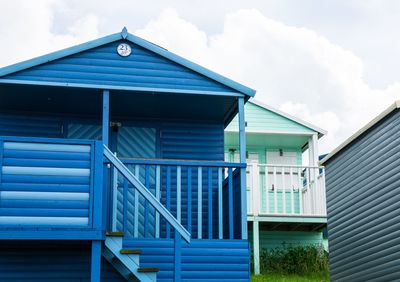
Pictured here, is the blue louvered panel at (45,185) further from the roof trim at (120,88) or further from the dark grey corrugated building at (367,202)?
the dark grey corrugated building at (367,202)

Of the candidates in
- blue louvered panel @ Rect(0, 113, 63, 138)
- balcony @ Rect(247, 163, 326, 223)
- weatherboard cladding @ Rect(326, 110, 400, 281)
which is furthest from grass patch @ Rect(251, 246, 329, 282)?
blue louvered panel @ Rect(0, 113, 63, 138)

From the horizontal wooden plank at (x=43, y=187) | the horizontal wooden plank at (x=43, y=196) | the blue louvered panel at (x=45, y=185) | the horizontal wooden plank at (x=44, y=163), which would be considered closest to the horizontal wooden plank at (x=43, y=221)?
the blue louvered panel at (x=45, y=185)

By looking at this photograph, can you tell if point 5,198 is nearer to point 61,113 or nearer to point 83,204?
point 83,204

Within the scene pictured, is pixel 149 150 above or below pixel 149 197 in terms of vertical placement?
above

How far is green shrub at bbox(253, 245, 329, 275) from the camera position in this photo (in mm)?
18312

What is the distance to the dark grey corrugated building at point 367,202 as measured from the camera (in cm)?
1312

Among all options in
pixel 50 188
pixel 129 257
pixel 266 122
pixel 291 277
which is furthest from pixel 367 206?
pixel 266 122

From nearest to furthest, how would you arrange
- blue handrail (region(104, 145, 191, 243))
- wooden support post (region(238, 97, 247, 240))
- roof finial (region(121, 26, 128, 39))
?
1. blue handrail (region(104, 145, 191, 243))
2. wooden support post (region(238, 97, 247, 240))
3. roof finial (region(121, 26, 128, 39))

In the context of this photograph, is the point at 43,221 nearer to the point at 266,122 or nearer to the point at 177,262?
the point at 177,262

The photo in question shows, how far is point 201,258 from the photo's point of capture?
1186 centimetres

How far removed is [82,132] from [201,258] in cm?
350

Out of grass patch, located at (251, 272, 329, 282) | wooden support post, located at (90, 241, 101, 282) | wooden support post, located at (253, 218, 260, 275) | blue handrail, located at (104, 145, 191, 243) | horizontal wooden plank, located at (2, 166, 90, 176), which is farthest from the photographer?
wooden support post, located at (253, 218, 260, 275)

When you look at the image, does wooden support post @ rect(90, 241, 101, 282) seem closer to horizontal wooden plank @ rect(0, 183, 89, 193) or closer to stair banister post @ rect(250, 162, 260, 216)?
horizontal wooden plank @ rect(0, 183, 89, 193)

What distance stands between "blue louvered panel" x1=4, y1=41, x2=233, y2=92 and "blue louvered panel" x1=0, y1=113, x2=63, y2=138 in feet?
5.85
